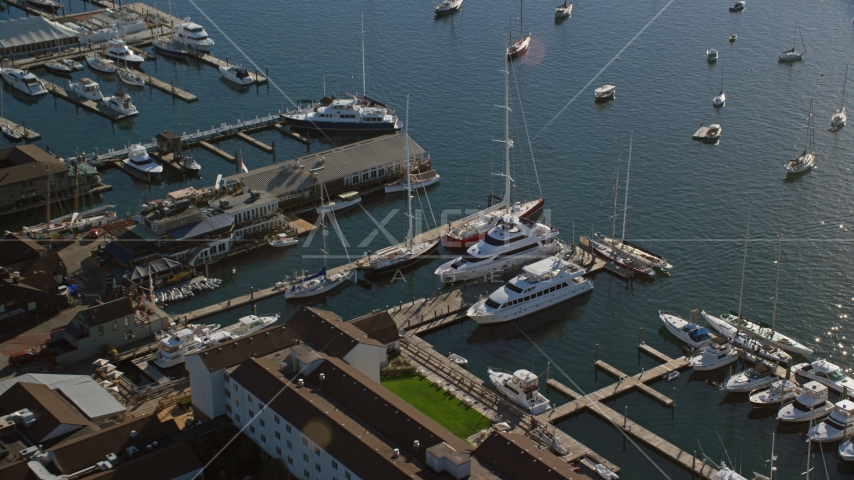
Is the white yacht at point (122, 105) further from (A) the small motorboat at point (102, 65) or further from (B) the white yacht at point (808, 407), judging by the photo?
(B) the white yacht at point (808, 407)

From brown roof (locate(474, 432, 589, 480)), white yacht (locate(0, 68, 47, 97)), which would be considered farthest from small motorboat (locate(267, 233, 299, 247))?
white yacht (locate(0, 68, 47, 97))

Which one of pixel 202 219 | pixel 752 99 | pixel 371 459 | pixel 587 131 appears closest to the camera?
pixel 371 459

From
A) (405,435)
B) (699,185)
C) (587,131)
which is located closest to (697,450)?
(405,435)

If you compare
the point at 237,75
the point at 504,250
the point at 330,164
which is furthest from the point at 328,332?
the point at 237,75

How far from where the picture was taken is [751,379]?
82.8m

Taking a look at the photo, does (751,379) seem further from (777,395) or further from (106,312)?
(106,312)

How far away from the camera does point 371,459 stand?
63.1 metres

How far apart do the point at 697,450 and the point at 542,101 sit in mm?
79638

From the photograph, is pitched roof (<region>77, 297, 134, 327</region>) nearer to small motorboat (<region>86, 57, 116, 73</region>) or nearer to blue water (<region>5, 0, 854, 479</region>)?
blue water (<region>5, 0, 854, 479</region>)

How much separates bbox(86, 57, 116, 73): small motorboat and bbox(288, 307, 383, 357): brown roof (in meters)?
85.2

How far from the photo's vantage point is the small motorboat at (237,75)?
150 m

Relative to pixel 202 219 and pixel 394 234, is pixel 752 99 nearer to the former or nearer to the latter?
pixel 394 234

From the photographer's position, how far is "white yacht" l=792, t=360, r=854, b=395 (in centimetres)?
8131

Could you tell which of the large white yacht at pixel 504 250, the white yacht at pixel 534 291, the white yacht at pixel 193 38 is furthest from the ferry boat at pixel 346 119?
the white yacht at pixel 534 291
